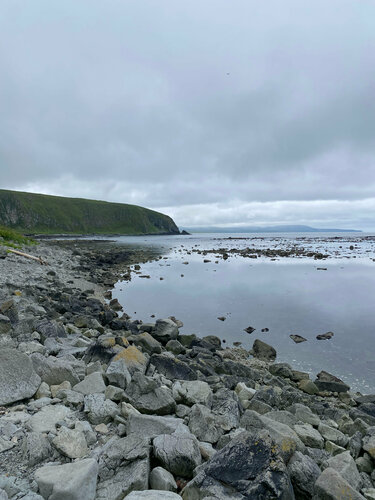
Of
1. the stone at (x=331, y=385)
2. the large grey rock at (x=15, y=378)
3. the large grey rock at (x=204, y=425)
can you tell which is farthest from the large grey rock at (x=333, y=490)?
the stone at (x=331, y=385)

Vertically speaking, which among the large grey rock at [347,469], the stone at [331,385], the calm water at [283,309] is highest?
the large grey rock at [347,469]

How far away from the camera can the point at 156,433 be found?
4.89 meters

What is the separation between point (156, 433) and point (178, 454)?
766 mm

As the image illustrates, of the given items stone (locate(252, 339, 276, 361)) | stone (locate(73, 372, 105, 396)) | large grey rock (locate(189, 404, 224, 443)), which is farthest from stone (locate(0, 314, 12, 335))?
stone (locate(252, 339, 276, 361))

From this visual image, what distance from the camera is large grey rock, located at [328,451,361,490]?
15.2 ft

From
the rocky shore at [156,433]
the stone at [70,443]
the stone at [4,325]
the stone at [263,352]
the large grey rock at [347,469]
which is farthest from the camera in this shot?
the stone at [263,352]

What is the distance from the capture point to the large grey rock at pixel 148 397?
5680mm

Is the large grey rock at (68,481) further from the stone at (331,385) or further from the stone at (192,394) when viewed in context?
the stone at (331,385)

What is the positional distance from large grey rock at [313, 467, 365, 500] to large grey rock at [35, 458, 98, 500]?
9.04 feet

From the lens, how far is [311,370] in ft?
38.7

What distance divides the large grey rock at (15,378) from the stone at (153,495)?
2859 millimetres

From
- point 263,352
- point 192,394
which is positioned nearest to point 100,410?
point 192,394

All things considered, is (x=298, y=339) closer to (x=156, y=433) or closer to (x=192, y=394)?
(x=192, y=394)

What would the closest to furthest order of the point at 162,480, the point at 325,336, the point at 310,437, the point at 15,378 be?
1. the point at 162,480
2. the point at 15,378
3. the point at 310,437
4. the point at 325,336
